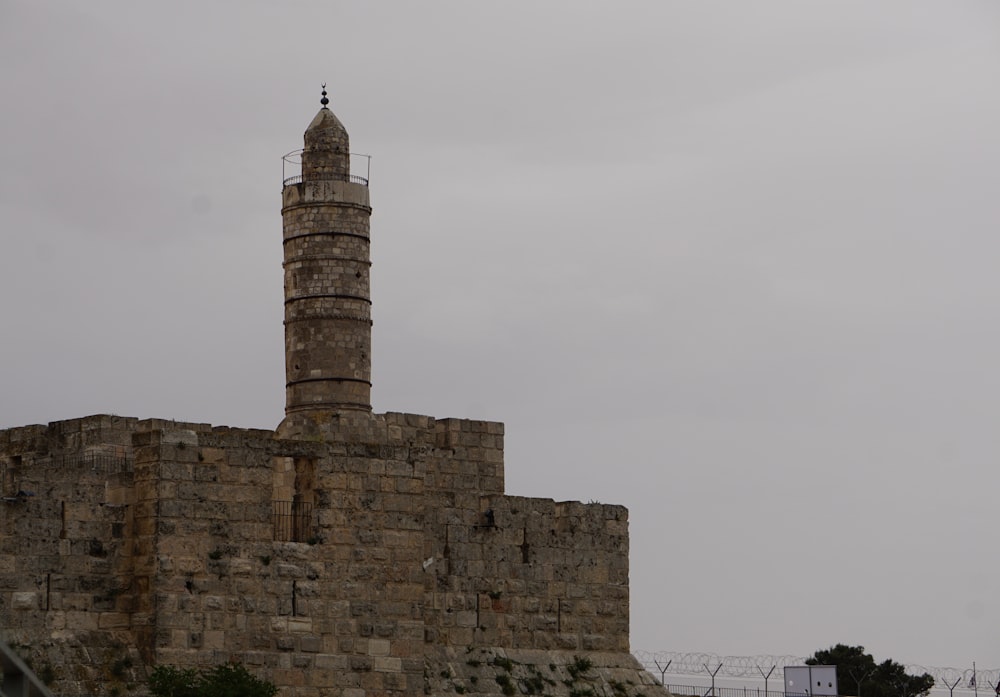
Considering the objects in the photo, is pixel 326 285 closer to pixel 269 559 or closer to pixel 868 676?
pixel 269 559

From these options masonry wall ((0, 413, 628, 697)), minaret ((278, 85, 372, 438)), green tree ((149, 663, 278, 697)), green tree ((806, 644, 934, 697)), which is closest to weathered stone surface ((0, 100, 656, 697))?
masonry wall ((0, 413, 628, 697))

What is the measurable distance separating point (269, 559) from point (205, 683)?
185 centimetres

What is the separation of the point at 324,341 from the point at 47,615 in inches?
560

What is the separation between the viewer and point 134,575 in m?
22.1

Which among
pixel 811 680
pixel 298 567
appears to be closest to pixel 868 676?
pixel 811 680

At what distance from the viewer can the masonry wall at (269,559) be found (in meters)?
21.6

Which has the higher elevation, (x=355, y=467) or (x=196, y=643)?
(x=355, y=467)

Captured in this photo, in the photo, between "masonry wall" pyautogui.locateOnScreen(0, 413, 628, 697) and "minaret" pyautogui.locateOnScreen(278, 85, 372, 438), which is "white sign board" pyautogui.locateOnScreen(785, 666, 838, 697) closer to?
"minaret" pyautogui.locateOnScreen(278, 85, 372, 438)

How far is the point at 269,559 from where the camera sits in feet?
74.2

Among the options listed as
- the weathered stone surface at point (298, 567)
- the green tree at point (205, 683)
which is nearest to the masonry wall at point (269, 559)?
the weathered stone surface at point (298, 567)

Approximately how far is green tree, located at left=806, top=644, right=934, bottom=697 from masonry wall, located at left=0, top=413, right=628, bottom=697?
29.3m

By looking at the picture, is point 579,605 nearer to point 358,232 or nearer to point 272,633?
point 272,633

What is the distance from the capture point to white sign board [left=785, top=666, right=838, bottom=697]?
124 ft

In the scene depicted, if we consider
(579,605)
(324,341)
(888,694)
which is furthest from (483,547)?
(888,694)
